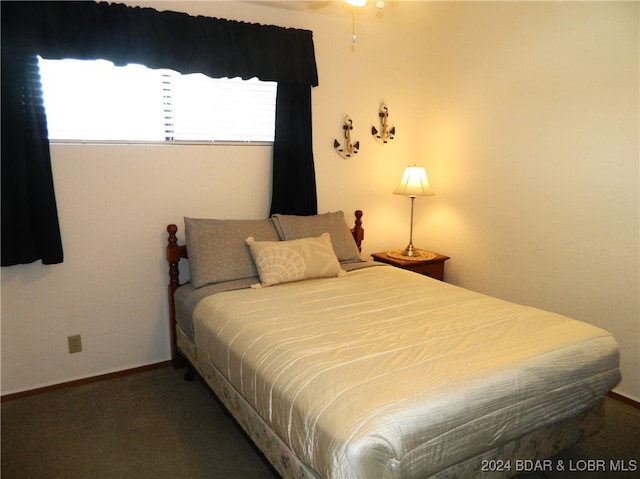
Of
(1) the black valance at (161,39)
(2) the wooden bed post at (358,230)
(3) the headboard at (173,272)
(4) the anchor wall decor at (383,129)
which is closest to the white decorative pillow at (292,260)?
(3) the headboard at (173,272)

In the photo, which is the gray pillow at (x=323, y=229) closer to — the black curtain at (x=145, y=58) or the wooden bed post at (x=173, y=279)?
the black curtain at (x=145, y=58)

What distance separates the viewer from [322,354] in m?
1.75

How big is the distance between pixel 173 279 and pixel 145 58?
135cm

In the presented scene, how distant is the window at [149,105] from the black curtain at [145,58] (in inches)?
5.0

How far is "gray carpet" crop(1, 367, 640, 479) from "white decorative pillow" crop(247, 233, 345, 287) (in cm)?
82

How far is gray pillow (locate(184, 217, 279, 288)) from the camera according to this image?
2.70 m

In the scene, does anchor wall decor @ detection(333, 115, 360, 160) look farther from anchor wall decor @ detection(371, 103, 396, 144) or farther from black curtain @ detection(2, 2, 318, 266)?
black curtain @ detection(2, 2, 318, 266)

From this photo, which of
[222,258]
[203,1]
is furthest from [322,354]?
[203,1]

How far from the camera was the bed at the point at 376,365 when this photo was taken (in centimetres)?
142

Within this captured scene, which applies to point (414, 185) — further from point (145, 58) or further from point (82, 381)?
point (82, 381)

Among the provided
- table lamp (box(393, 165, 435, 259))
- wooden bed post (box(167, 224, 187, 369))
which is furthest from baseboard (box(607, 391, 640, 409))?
wooden bed post (box(167, 224, 187, 369))

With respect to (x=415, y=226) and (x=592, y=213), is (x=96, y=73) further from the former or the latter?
(x=592, y=213)

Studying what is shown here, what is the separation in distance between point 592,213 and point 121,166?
2.89 meters

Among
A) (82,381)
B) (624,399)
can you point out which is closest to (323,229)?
(82,381)
